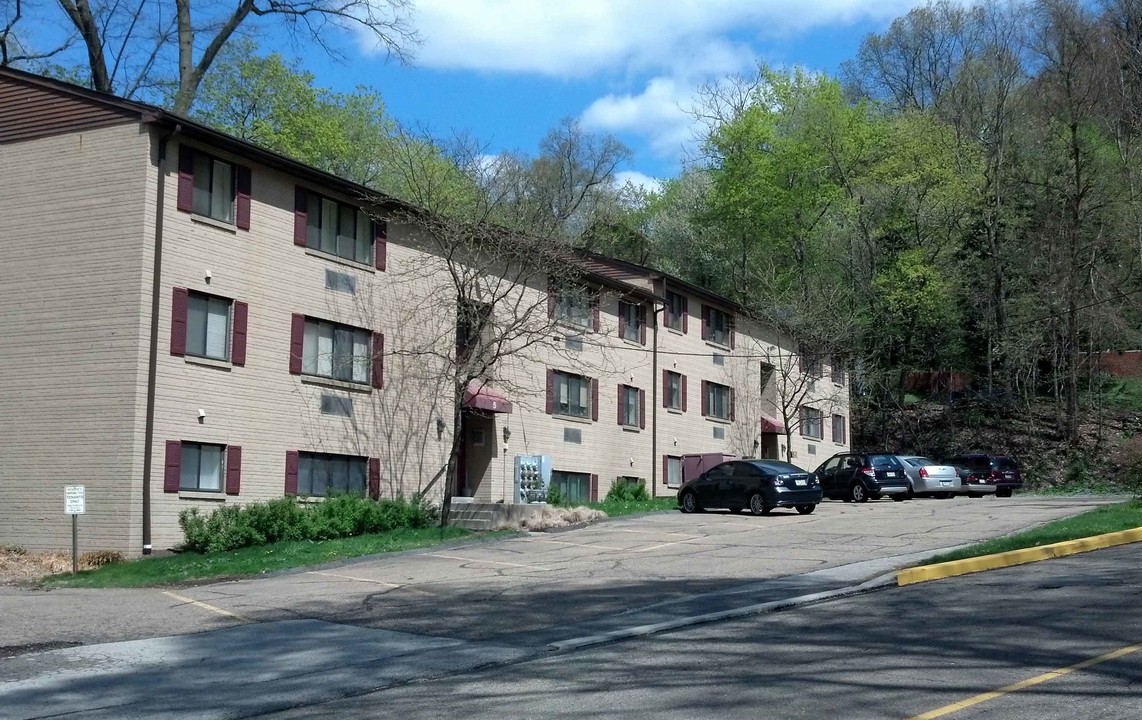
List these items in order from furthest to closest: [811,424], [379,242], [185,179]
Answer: [811,424] < [379,242] < [185,179]

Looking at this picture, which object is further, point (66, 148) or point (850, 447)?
point (850, 447)

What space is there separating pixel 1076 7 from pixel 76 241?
37.3 metres

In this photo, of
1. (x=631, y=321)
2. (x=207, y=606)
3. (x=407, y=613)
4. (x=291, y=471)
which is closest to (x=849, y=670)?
(x=407, y=613)

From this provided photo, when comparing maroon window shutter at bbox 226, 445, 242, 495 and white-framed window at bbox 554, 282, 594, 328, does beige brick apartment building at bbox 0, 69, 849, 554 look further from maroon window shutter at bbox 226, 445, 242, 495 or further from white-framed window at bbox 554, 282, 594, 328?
white-framed window at bbox 554, 282, 594, 328

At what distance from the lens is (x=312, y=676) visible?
429 inches

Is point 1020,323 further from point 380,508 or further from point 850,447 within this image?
point 380,508

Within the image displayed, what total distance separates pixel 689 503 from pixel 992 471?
1489 centimetres

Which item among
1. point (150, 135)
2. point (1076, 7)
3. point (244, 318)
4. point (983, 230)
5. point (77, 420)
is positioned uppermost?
point (1076, 7)

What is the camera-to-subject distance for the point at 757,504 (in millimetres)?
29766

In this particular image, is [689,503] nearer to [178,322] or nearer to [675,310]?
[675,310]

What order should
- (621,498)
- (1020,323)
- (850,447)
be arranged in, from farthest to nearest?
(850,447), (1020,323), (621,498)

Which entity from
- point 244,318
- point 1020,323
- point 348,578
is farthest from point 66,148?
point 1020,323

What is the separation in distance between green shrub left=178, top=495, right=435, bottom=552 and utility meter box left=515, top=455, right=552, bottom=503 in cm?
385

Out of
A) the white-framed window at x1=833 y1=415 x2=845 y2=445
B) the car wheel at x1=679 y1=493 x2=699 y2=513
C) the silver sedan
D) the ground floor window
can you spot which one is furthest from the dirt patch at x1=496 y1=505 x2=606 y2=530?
the white-framed window at x1=833 y1=415 x2=845 y2=445
